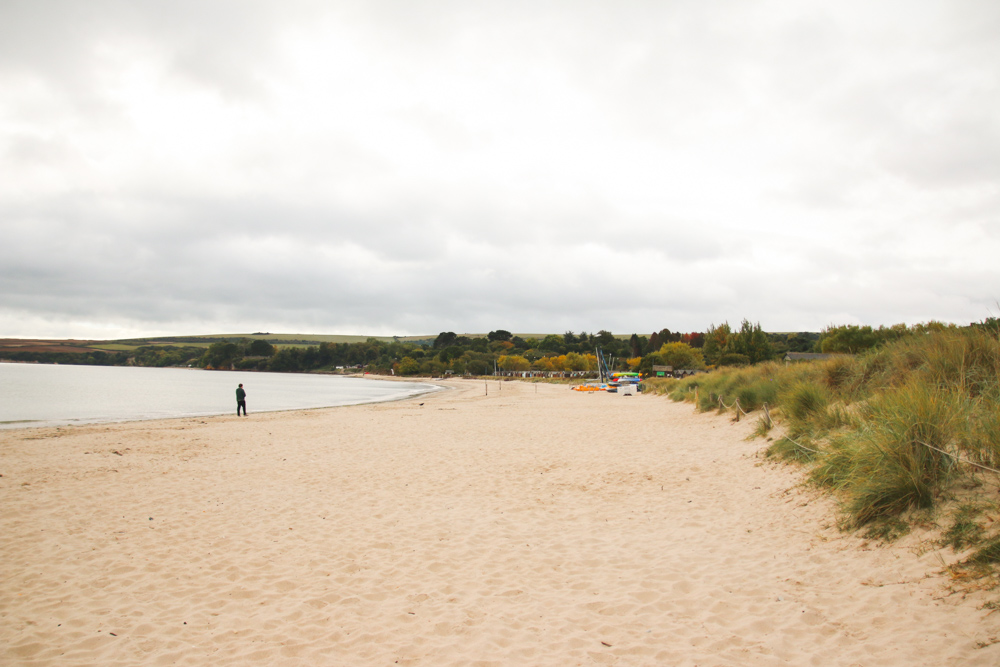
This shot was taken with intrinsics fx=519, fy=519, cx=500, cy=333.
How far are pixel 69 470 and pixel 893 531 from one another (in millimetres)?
14904

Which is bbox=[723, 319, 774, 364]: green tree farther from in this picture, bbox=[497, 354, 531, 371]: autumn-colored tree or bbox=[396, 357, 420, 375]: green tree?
bbox=[396, 357, 420, 375]: green tree

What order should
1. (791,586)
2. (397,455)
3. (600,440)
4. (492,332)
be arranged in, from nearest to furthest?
(791,586) → (397,455) → (600,440) → (492,332)

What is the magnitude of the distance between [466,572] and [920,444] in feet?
16.2

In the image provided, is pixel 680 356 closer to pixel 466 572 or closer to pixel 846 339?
pixel 846 339

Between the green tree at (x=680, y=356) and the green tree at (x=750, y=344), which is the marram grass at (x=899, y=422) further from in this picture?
the green tree at (x=680, y=356)

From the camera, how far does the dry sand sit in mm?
3924

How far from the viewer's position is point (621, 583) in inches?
201

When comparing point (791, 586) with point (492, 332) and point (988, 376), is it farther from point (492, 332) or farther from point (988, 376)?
point (492, 332)

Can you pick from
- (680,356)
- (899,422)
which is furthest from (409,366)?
(899,422)

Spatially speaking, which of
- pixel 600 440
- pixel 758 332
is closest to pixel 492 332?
pixel 758 332

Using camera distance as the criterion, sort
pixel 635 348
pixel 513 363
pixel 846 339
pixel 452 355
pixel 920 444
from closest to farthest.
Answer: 1. pixel 920 444
2. pixel 846 339
3. pixel 635 348
4. pixel 513 363
5. pixel 452 355

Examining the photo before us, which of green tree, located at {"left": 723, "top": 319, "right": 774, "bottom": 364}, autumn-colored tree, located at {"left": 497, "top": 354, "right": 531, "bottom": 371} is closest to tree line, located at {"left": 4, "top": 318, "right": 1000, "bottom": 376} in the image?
autumn-colored tree, located at {"left": 497, "top": 354, "right": 531, "bottom": 371}

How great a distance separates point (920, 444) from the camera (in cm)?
536

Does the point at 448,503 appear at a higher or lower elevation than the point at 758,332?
lower
